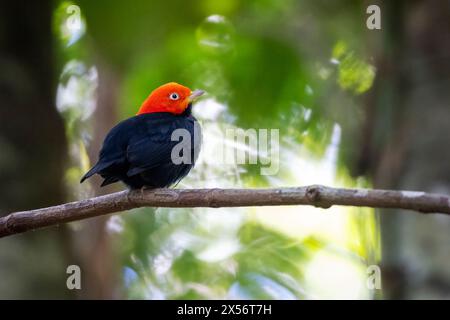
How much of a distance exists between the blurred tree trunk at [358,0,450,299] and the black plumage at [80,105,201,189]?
1.43 m

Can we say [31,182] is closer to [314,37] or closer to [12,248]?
[12,248]

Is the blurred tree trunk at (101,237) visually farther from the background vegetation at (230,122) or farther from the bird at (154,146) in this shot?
the bird at (154,146)

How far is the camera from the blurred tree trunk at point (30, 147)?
4812mm

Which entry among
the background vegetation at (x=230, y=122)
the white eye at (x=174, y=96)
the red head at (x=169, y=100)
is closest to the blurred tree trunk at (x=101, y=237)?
the background vegetation at (x=230, y=122)

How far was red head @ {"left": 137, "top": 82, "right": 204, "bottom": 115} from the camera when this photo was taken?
17.1ft

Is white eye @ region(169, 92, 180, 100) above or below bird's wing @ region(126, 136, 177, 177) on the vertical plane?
above

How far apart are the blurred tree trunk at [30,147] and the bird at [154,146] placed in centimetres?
70

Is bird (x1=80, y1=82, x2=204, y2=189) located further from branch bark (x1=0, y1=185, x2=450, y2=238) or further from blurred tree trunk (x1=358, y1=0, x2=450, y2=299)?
blurred tree trunk (x1=358, y1=0, x2=450, y2=299)

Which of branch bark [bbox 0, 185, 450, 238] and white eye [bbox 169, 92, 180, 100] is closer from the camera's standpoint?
→ branch bark [bbox 0, 185, 450, 238]

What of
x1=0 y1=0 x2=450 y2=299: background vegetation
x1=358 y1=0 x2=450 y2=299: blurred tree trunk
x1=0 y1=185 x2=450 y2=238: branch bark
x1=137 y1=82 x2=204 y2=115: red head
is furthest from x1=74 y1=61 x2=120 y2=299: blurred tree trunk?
x1=358 y1=0 x2=450 y2=299: blurred tree trunk

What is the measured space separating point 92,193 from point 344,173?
234 cm

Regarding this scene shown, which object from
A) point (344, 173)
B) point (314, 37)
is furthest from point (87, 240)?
point (314, 37)

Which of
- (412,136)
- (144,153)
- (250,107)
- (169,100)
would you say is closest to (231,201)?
(144,153)
